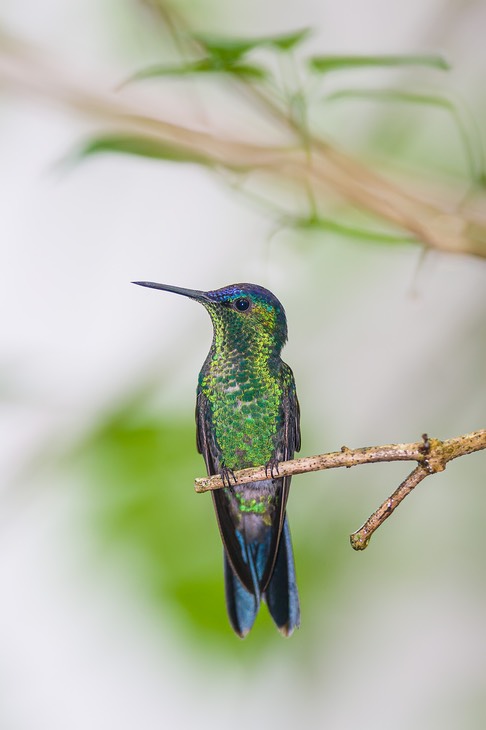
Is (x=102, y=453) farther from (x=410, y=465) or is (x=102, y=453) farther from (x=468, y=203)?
(x=410, y=465)

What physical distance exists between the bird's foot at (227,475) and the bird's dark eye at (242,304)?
18 cm

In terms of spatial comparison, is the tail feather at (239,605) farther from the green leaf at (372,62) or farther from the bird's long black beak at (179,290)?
the green leaf at (372,62)

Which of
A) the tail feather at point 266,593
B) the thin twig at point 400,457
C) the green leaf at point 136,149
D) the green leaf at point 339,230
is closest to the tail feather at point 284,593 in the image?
the tail feather at point 266,593

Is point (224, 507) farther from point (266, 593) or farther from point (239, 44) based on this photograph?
point (239, 44)

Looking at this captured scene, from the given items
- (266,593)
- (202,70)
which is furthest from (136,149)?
(266,593)

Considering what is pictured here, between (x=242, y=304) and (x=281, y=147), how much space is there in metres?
0.49

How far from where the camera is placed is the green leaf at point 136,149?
1.03 metres

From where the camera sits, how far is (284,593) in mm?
858

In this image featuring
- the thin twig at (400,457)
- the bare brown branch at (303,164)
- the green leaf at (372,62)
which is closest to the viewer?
the thin twig at (400,457)

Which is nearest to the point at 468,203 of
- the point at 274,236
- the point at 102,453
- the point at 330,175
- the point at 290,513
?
the point at 330,175

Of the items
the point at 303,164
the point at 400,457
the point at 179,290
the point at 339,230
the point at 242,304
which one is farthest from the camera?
the point at 303,164

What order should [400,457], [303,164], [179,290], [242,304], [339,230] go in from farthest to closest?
[303,164] < [339,230] < [242,304] < [179,290] < [400,457]

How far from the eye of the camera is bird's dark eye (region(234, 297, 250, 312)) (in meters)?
0.89

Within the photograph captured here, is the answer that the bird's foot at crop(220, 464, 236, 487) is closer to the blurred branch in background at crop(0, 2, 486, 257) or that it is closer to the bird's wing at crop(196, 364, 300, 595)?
the bird's wing at crop(196, 364, 300, 595)
